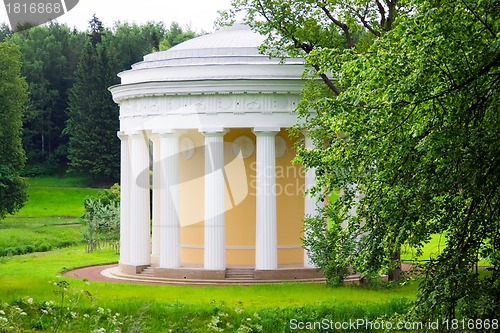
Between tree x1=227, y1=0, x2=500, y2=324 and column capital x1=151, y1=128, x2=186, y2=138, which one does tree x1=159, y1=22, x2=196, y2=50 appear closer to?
column capital x1=151, y1=128, x2=186, y2=138

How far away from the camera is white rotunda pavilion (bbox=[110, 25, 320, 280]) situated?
109ft

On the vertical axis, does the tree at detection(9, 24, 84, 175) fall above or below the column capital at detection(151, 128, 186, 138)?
above

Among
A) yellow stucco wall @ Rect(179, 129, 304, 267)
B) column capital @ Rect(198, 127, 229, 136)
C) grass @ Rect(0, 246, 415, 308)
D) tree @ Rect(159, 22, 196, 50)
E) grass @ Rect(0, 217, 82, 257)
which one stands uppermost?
tree @ Rect(159, 22, 196, 50)

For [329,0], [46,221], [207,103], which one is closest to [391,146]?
[329,0]

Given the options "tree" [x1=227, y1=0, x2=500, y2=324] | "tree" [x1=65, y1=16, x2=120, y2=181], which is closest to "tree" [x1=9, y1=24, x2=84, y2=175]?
"tree" [x1=65, y1=16, x2=120, y2=181]

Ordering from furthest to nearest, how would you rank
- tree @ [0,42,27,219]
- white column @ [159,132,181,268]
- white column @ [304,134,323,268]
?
tree @ [0,42,27,219] < white column @ [159,132,181,268] < white column @ [304,134,323,268]

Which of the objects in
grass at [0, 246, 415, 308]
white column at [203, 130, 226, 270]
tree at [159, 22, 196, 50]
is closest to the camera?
grass at [0, 246, 415, 308]

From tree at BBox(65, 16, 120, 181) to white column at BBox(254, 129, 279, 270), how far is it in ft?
171

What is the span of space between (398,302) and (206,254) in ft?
35.5

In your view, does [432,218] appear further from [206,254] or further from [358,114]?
[206,254]

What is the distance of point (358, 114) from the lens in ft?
53.6

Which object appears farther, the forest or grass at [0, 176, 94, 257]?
the forest

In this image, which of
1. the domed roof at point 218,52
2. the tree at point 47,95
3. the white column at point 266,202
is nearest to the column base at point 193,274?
the white column at point 266,202

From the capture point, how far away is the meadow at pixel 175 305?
2138cm
